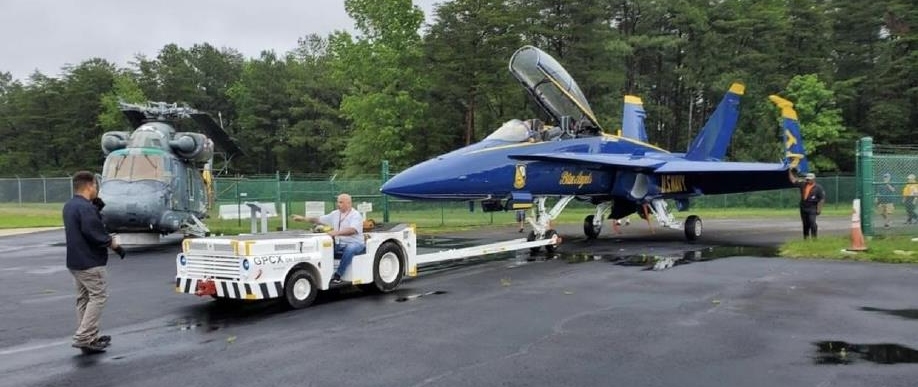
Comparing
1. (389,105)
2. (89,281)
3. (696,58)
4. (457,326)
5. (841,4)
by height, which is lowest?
(457,326)

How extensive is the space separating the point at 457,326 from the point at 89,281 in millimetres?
3831

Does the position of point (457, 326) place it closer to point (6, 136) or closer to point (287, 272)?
point (287, 272)

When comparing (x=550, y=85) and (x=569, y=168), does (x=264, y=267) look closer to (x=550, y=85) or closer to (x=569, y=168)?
(x=569, y=168)

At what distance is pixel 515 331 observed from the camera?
7.37m

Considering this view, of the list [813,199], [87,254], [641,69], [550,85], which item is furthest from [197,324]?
[641,69]

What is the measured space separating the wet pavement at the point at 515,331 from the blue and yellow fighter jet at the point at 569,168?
2.35 meters

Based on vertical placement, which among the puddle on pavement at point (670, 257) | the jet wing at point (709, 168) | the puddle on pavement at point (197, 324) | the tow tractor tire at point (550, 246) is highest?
the jet wing at point (709, 168)

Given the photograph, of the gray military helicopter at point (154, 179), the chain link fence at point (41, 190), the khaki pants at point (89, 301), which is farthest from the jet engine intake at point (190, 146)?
the chain link fence at point (41, 190)

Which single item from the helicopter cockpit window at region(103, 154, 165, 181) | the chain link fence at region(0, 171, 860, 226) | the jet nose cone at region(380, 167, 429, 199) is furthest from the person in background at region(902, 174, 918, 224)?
the helicopter cockpit window at region(103, 154, 165, 181)

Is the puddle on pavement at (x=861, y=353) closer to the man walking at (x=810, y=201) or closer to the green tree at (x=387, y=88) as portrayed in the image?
the man walking at (x=810, y=201)

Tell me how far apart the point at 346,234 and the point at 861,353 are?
6.31 metres

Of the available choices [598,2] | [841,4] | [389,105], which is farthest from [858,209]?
[841,4]

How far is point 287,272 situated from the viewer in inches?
346

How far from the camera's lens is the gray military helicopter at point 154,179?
59.2ft
